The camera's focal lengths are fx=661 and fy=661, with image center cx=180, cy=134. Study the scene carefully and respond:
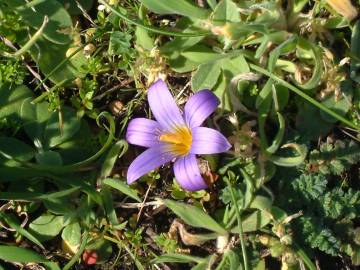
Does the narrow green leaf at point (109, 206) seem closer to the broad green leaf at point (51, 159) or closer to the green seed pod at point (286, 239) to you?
the broad green leaf at point (51, 159)

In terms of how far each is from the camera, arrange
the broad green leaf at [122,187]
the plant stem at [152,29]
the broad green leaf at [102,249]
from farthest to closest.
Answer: the broad green leaf at [102,249]
the broad green leaf at [122,187]
the plant stem at [152,29]

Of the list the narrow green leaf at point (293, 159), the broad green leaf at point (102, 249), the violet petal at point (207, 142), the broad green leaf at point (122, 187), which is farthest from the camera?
the broad green leaf at point (102, 249)

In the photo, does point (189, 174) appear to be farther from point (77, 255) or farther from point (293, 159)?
point (77, 255)

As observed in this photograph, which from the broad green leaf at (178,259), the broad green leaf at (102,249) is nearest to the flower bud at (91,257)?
the broad green leaf at (102,249)

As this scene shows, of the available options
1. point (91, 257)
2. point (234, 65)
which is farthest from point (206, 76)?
point (91, 257)

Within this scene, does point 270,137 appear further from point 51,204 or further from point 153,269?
point 51,204

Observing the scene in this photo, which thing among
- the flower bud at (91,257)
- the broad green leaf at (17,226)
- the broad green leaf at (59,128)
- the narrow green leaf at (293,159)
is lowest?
the flower bud at (91,257)

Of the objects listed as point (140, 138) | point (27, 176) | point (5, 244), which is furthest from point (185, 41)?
point (5, 244)

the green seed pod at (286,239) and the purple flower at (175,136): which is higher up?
the purple flower at (175,136)
